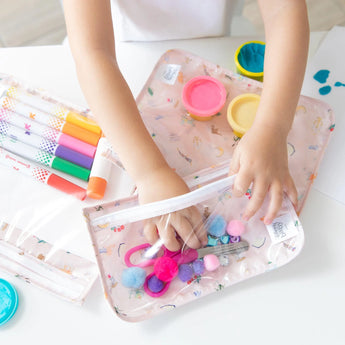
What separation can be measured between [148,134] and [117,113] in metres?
0.05

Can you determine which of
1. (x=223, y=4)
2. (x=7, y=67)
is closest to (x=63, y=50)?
(x=7, y=67)

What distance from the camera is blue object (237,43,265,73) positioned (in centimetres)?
65

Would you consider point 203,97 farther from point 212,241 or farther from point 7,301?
point 7,301

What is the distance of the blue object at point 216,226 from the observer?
0.53 m

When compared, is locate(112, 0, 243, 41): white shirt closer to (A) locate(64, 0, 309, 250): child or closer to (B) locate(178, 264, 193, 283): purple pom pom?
(A) locate(64, 0, 309, 250): child

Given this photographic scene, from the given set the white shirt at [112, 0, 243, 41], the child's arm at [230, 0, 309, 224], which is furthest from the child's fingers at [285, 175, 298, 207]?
the white shirt at [112, 0, 243, 41]

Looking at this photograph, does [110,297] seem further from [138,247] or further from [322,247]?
[322,247]

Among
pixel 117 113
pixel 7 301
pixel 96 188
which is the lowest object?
pixel 7 301

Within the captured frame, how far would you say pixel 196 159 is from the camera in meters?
0.59

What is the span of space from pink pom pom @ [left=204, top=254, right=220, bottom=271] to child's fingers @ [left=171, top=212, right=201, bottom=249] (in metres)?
0.02

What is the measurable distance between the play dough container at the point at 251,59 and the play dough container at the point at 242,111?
55 millimetres

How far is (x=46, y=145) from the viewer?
0.59 m

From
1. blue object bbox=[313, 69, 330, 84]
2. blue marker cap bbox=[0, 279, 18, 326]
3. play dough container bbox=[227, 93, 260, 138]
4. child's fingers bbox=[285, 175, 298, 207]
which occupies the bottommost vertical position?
blue marker cap bbox=[0, 279, 18, 326]

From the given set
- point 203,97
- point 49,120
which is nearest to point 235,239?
point 203,97
